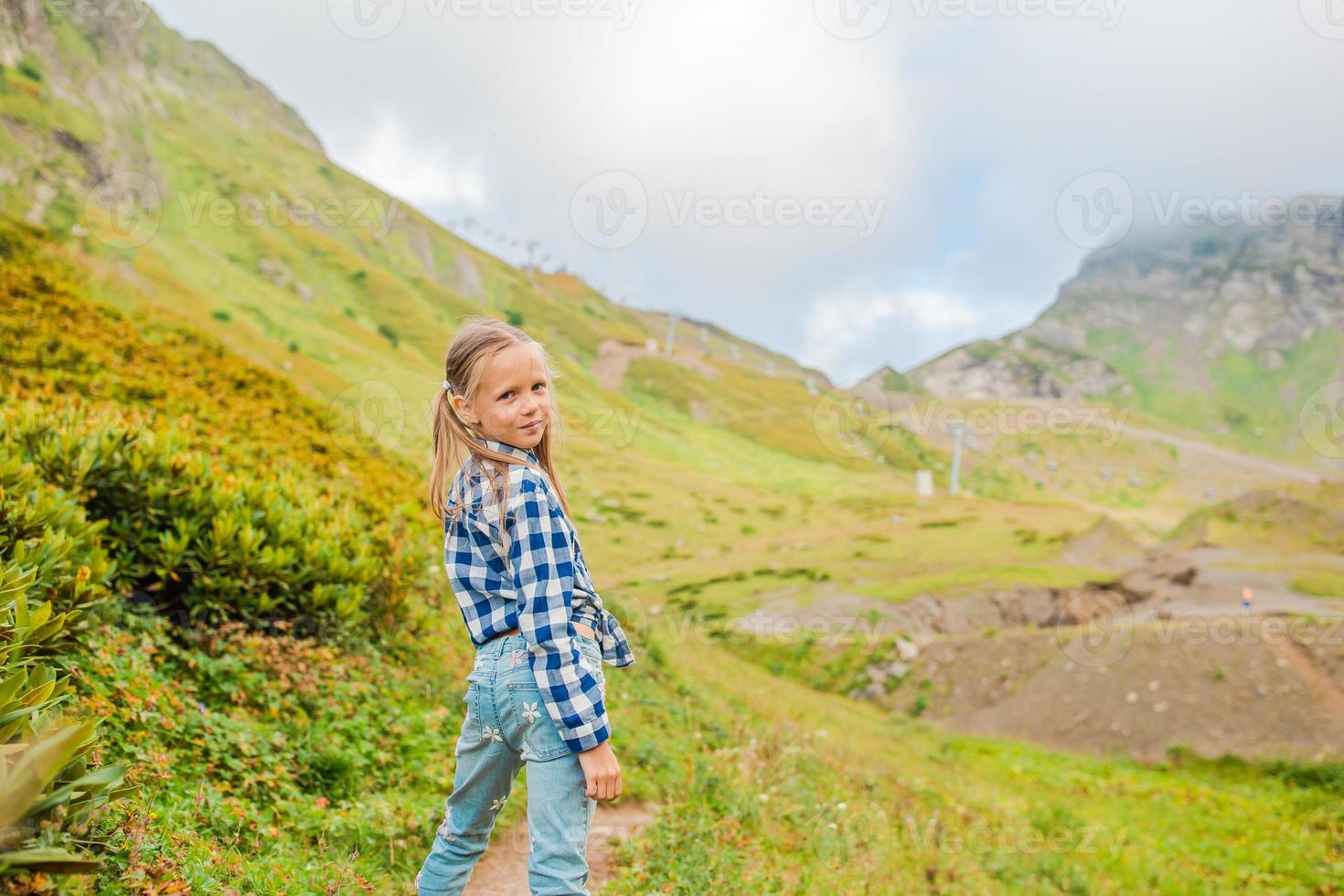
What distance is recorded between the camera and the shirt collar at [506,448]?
9.57 feet

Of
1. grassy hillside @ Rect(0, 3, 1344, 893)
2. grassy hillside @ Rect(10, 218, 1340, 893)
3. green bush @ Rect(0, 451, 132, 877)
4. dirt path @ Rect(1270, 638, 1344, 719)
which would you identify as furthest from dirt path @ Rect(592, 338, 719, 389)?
green bush @ Rect(0, 451, 132, 877)

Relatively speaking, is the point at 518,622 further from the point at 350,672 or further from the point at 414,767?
the point at 350,672

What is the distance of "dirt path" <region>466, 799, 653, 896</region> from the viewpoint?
4218 mm

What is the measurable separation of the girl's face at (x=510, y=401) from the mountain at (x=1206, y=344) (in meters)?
152

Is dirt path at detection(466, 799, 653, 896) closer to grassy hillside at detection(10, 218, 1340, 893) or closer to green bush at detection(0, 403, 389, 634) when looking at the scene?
grassy hillside at detection(10, 218, 1340, 893)

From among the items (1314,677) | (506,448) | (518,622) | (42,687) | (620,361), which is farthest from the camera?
(620,361)

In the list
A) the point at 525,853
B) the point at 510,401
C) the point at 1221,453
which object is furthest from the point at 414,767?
the point at 1221,453

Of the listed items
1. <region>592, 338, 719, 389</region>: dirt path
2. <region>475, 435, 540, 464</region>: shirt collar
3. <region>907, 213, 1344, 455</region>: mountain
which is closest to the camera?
<region>475, 435, 540, 464</region>: shirt collar

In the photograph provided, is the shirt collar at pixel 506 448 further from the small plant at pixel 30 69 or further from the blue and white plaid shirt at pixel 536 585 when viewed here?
the small plant at pixel 30 69

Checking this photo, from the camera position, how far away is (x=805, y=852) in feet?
18.6

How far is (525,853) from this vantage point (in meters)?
4.68

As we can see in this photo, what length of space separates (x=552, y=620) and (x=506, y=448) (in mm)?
713

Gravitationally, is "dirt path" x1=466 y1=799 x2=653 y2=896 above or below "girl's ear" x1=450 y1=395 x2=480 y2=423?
below

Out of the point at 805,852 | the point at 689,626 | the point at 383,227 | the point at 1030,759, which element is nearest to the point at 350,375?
the point at 689,626
